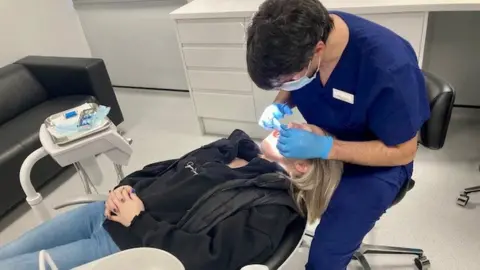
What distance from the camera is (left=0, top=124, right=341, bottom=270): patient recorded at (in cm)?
110

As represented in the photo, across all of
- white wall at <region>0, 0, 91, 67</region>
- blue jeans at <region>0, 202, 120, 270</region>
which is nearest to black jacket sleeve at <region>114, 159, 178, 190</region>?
blue jeans at <region>0, 202, 120, 270</region>

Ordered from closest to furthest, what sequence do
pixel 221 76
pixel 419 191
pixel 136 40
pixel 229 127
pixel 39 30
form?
pixel 419 191 < pixel 221 76 < pixel 229 127 < pixel 39 30 < pixel 136 40

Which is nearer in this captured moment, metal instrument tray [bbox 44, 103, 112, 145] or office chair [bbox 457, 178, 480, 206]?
metal instrument tray [bbox 44, 103, 112, 145]

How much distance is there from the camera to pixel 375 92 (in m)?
1.08

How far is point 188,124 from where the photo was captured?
9.72ft

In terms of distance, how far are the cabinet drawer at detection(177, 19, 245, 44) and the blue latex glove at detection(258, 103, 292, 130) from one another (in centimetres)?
87

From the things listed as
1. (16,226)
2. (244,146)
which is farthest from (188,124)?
(244,146)

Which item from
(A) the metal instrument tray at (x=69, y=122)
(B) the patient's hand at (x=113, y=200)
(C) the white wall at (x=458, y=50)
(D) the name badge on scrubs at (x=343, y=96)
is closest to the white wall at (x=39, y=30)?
(A) the metal instrument tray at (x=69, y=122)

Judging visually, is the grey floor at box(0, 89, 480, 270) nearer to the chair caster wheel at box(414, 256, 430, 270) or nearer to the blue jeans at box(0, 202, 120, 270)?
the chair caster wheel at box(414, 256, 430, 270)

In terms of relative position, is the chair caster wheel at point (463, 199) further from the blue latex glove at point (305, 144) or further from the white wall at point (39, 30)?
the white wall at point (39, 30)

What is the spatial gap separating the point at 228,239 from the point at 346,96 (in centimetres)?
52

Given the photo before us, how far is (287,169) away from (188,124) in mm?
1797

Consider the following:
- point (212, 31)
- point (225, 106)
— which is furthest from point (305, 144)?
point (225, 106)

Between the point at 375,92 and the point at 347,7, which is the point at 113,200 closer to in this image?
the point at 375,92
